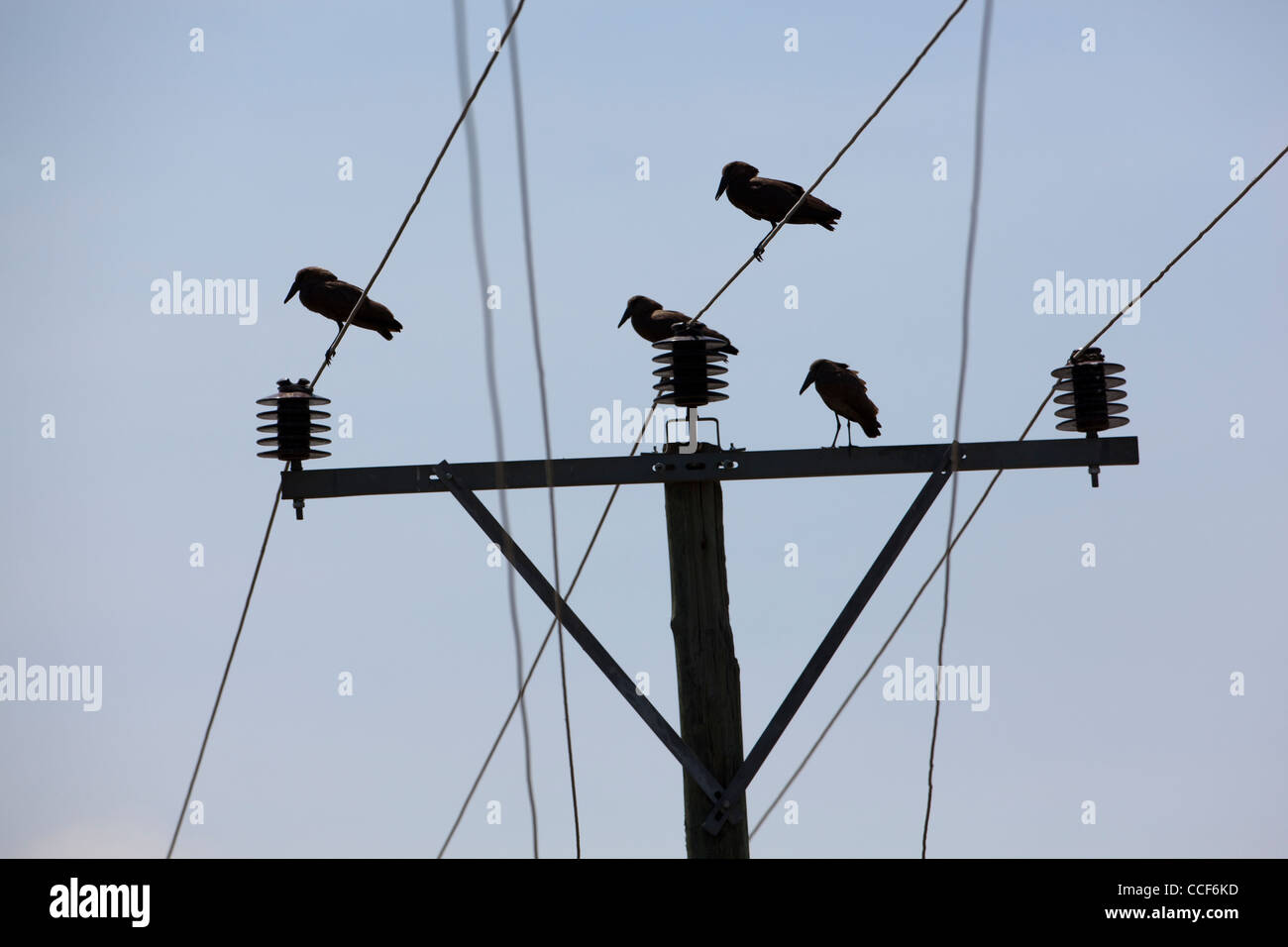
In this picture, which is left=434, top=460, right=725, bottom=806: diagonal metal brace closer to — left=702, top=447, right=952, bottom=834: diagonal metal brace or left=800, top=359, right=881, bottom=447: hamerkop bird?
left=702, top=447, right=952, bottom=834: diagonal metal brace

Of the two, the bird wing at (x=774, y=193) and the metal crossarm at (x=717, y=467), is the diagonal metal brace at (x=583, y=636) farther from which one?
the bird wing at (x=774, y=193)

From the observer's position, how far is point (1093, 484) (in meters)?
7.84

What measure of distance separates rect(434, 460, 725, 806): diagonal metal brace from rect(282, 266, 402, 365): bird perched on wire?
2.93m

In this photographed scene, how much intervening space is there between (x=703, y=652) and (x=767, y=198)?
492 centimetres

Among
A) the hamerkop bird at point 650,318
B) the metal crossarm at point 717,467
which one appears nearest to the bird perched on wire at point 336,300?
the hamerkop bird at point 650,318

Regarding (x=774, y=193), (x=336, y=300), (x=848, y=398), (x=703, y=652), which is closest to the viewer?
(x=703, y=652)

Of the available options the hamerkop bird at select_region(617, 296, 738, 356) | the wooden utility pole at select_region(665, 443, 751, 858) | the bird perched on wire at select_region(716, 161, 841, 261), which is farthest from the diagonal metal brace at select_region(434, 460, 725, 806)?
the bird perched on wire at select_region(716, 161, 841, 261)

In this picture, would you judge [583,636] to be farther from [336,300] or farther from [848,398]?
[336,300]

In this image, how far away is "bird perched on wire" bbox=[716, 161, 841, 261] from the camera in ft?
35.5

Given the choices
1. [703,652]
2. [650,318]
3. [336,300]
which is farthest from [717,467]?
[336,300]

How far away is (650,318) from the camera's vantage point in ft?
31.4
